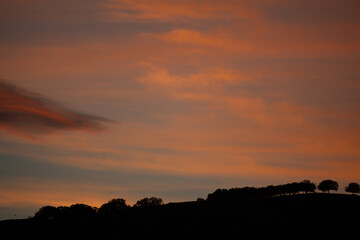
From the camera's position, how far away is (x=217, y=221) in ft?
421

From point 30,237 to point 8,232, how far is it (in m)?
10.4

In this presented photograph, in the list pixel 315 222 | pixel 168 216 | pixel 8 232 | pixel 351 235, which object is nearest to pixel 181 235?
pixel 168 216

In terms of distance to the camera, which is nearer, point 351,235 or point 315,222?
point 351,235

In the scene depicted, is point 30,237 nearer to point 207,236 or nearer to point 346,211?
point 207,236

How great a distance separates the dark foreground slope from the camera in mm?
117000

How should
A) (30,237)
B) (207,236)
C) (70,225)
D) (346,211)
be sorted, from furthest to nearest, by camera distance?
(70,225), (30,237), (346,211), (207,236)

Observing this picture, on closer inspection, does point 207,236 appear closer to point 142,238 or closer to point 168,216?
point 142,238

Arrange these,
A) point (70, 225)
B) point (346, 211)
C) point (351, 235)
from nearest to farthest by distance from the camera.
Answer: point (351, 235), point (346, 211), point (70, 225)

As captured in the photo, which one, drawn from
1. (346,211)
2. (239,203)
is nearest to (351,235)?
(346,211)

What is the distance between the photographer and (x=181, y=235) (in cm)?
12025

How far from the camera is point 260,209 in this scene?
136250 millimetres

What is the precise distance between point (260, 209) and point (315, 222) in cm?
2188

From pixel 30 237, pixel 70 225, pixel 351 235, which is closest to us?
pixel 351 235

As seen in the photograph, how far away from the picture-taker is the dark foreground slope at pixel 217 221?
117000 mm
